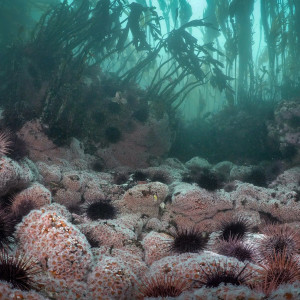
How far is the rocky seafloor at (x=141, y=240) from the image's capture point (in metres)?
2.36

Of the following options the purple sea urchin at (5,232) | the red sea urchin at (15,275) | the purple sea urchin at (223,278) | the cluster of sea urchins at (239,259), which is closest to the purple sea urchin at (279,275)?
the cluster of sea urchins at (239,259)

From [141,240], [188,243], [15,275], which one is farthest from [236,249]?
[15,275]

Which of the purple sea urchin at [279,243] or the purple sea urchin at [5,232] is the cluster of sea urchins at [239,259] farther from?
the purple sea urchin at [5,232]

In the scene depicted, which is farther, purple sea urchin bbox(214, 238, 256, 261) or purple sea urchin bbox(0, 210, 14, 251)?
purple sea urchin bbox(214, 238, 256, 261)

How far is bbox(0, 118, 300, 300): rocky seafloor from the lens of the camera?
236cm

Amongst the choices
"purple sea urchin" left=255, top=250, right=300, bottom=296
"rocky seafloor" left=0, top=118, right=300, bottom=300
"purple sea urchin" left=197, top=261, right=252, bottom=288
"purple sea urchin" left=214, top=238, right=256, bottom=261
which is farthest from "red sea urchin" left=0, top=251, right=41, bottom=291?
"purple sea urchin" left=214, top=238, right=256, bottom=261

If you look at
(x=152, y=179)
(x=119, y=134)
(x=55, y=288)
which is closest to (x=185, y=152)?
(x=119, y=134)

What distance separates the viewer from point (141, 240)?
4730 millimetres

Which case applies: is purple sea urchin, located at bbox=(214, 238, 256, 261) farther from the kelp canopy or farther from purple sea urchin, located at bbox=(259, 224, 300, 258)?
the kelp canopy

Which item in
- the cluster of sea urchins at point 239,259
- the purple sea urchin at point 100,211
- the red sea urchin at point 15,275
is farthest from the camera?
the purple sea urchin at point 100,211

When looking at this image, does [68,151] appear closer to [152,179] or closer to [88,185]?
[88,185]

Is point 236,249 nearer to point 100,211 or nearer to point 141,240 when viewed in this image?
point 141,240

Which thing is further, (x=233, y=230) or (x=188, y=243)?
(x=233, y=230)

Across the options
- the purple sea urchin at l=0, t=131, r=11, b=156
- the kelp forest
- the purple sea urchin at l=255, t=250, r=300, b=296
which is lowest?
the purple sea urchin at l=255, t=250, r=300, b=296
